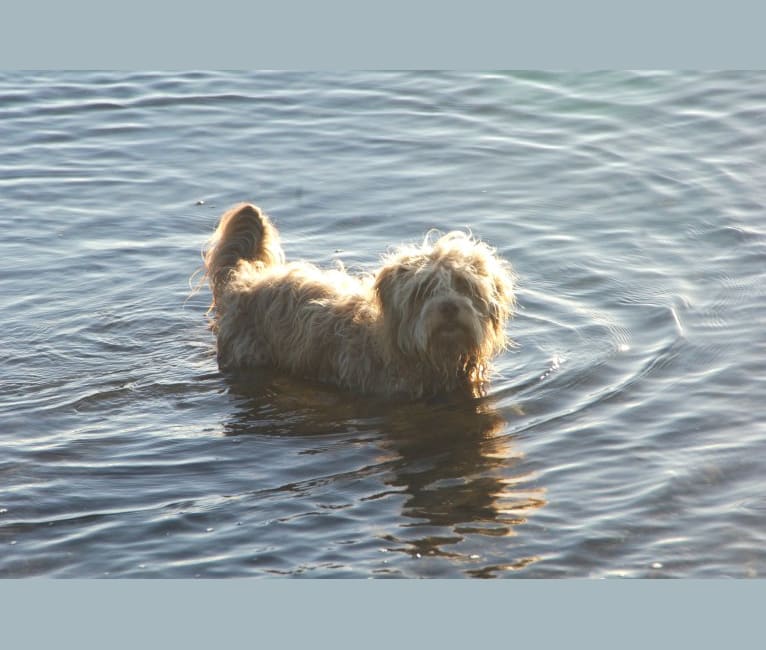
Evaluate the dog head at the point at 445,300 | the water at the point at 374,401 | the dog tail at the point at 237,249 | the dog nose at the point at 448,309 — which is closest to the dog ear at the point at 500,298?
the dog head at the point at 445,300

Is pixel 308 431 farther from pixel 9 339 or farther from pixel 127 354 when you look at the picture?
pixel 9 339

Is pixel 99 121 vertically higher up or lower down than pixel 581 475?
higher up

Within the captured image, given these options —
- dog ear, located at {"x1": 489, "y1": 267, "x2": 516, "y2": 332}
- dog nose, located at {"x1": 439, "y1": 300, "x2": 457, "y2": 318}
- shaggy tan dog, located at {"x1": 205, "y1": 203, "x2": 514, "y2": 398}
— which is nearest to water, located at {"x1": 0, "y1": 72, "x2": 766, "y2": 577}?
shaggy tan dog, located at {"x1": 205, "y1": 203, "x2": 514, "y2": 398}

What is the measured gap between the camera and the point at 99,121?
18.1 m

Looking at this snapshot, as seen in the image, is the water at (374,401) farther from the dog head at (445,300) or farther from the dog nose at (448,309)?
the dog nose at (448,309)

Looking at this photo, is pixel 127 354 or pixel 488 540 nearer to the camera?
pixel 488 540

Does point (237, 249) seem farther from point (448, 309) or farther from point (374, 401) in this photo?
point (448, 309)

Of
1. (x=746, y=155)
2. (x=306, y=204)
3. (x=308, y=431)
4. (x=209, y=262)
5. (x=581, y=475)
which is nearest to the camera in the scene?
(x=581, y=475)

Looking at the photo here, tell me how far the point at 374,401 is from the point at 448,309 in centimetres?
114

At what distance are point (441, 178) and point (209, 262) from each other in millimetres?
4822

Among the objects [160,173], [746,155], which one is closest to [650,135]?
[746,155]

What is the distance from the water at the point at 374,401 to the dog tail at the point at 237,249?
0.69 meters

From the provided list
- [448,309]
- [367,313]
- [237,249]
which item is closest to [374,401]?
[367,313]

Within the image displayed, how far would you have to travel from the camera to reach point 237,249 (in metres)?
11.3
